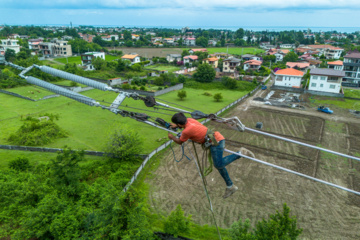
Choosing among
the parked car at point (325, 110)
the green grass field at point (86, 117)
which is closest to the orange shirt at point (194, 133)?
the green grass field at point (86, 117)

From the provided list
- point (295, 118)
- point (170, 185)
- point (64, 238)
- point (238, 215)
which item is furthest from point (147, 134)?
point (295, 118)

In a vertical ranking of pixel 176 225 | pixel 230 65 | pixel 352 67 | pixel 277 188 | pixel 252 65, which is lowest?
pixel 277 188

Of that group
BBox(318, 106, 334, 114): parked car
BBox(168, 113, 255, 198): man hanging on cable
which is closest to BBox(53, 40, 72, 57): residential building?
BBox(318, 106, 334, 114): parked car

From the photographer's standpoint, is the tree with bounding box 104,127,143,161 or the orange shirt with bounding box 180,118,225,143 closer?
the orange shirt with bounding box 180,118,225,143

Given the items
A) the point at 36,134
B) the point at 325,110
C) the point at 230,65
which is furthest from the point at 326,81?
the point at 36,134

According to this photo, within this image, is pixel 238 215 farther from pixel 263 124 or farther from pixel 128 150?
pixel 263 124

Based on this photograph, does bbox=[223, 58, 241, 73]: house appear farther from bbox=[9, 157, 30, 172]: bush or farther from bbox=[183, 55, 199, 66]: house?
bbox=[9, 157, 30, 172]: bush

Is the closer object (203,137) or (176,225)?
(203,137)

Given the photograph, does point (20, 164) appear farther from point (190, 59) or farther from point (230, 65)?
point (190, 59)
